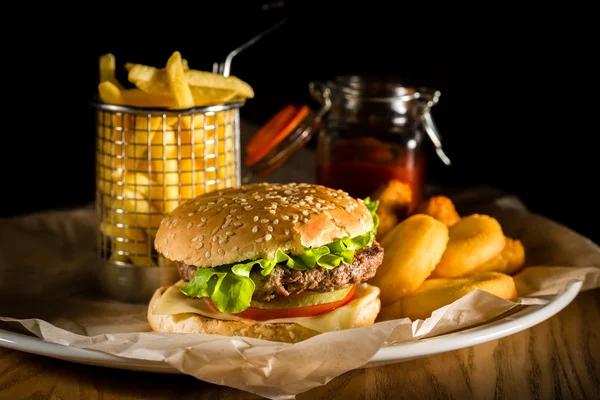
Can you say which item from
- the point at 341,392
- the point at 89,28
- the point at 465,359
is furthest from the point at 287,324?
the point at 89,28

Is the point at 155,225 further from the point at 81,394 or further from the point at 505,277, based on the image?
the point at 505,277

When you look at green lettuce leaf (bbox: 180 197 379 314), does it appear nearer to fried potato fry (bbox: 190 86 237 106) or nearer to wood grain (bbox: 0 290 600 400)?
wood grain (bbox: 0 290 600 400)

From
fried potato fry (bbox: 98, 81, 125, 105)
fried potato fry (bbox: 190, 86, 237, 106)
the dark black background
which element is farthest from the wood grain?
the dark black background

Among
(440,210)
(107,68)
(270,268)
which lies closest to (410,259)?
(440,210)

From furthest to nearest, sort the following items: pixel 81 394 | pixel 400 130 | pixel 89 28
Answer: pixel 89 28 < pixel 400 130 < pixel 81 394

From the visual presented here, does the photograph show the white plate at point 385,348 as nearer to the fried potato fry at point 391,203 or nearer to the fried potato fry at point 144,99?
the fried potato fry at point 391,203
